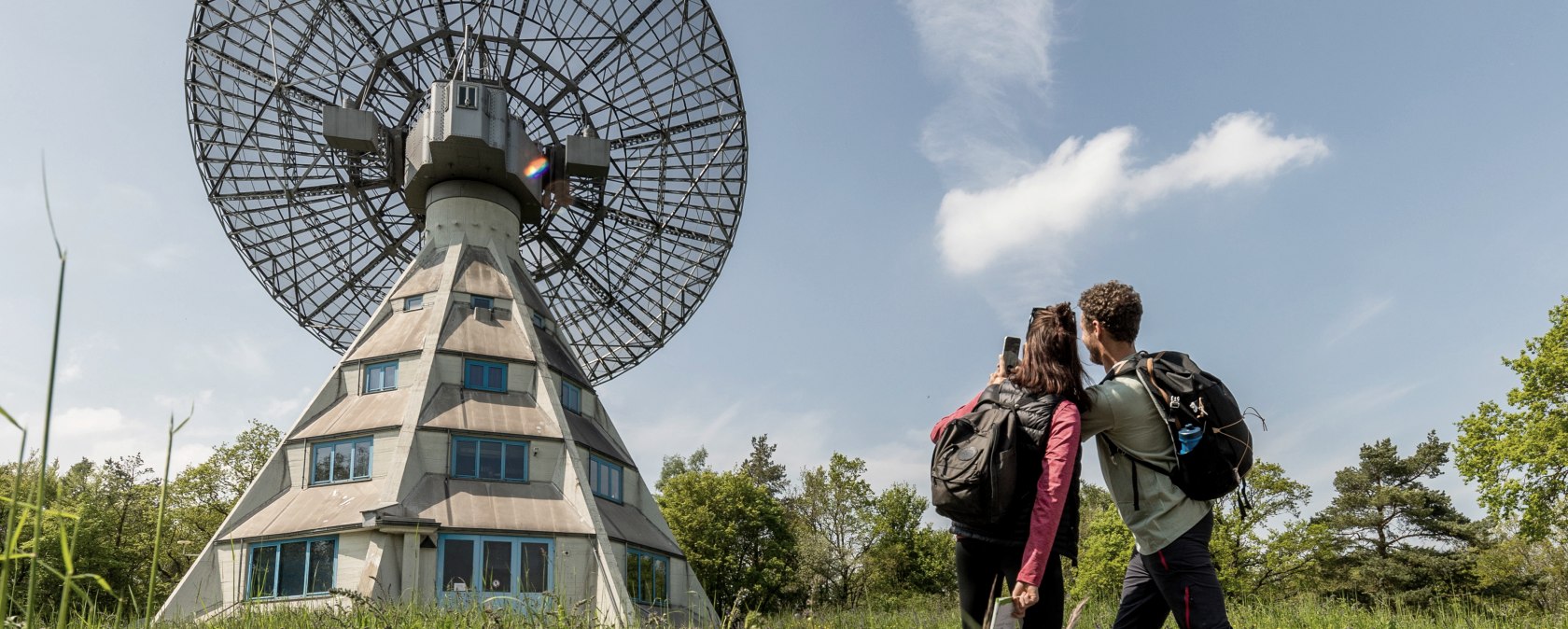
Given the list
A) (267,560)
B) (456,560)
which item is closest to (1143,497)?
(456,560)

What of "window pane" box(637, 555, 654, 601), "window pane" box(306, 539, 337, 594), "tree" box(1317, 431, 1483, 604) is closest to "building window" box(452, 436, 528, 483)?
"window pane" box(306, 539, 337, 594)

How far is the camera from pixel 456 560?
27156 millimetres

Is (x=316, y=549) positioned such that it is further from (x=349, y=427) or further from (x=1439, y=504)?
(x=1439, y=504)

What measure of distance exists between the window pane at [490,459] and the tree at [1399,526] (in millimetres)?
49558

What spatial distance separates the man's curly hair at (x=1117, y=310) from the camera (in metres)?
6.33

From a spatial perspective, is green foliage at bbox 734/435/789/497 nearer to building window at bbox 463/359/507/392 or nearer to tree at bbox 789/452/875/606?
tree at bbox 789/452/875/606

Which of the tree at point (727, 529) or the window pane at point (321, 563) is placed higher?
the tree at point (727, 529)

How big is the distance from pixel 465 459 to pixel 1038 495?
2652 cm

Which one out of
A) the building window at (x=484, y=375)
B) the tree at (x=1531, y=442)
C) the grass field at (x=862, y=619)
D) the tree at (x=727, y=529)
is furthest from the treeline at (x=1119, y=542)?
the grass field at (x=862, y=619)

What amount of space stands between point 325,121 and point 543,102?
25.1 feet

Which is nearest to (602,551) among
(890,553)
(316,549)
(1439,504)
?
(316,549)

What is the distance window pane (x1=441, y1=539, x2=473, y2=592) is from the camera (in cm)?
2705

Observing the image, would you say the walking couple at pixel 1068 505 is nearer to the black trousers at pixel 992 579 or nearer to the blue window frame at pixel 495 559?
the black trousers at pixel 992 579

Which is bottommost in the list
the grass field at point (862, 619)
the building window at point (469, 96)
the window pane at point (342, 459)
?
the grass field at point (862, 619)
